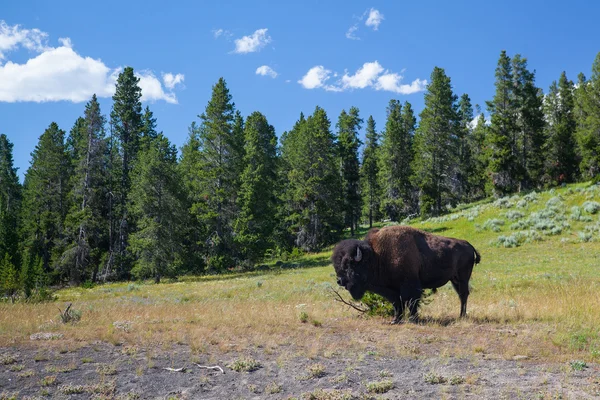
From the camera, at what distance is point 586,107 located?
4491cm

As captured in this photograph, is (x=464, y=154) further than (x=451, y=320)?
Yes

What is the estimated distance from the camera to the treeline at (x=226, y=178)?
1515 inches

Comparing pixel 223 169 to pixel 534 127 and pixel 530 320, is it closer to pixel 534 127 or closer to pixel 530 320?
pixel 530 320

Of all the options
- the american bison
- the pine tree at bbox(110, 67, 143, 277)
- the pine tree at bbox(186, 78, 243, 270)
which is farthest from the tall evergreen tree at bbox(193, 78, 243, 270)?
the american bison

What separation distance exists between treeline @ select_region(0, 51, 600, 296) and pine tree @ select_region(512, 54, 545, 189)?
0.48 feet

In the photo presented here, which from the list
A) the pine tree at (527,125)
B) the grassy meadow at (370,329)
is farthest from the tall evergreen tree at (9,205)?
the pine tree at (527,125)

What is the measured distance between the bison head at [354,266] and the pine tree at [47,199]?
4216cm

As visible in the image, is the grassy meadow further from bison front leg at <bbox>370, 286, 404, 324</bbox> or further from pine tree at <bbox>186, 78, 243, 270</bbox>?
pine tree at <bbox>186, 78, 243, 270</bbox>

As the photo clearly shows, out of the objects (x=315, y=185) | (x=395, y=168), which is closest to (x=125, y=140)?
(x=315, y=185)

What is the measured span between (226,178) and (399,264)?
31.7 meters

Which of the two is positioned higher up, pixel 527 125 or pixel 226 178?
pixel 527 125

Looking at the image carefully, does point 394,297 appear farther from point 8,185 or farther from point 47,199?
point 8,185

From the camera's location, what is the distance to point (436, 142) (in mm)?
49250

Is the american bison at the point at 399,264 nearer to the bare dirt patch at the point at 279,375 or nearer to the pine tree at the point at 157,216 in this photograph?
the bare dirt patch at the point at 279,375
